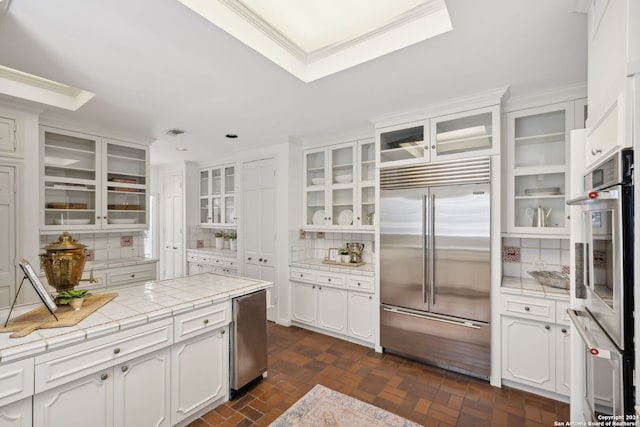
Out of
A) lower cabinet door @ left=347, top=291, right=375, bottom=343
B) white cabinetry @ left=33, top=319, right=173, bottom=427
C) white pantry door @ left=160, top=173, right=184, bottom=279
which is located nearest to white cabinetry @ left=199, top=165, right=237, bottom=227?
white pantry door @ left=160, top=173, right=184, bottom=279

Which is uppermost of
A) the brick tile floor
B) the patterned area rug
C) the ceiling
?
the ceiling

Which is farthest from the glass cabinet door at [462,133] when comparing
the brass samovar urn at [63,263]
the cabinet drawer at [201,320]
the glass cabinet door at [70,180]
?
the glass cabinet door at [70,180]

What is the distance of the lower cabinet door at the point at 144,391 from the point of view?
1610mm

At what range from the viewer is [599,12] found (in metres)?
1.27

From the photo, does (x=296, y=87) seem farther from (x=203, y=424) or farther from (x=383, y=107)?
(x=203, y=424)

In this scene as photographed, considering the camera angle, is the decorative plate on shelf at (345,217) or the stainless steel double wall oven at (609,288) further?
the decorative plate on shelf at (345,217)

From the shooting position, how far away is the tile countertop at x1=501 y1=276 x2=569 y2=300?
2.22 meters

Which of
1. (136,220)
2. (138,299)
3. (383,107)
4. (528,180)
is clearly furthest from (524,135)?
(136,220)

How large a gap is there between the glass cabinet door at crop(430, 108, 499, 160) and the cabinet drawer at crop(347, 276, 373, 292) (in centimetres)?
145

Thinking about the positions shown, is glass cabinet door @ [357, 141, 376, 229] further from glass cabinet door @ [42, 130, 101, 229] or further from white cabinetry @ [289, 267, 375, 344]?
glass cabinet door @ [42, 130, 101, 229]

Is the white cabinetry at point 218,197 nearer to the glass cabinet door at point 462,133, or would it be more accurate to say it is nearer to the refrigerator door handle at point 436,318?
the refrigerator door handle at point 436,318

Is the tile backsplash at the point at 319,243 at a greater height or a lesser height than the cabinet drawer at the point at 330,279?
greater

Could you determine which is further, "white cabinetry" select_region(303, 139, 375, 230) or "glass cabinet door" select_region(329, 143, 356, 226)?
"glass cabinet door" select_region(329, 143, 356, 226)

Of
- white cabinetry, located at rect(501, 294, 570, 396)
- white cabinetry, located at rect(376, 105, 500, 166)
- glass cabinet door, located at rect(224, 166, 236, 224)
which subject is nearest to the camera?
white cabinetry, located at rect(501, 294, 570, 396)
